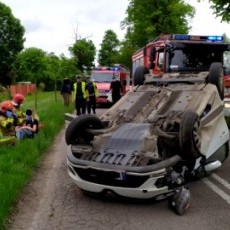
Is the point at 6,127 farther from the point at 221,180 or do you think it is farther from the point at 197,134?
the point at 197,134

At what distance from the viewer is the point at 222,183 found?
7.96 metres

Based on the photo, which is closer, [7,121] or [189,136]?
[189,136]

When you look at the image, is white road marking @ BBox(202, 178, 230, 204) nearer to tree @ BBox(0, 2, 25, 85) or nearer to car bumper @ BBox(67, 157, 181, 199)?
car bumper @ BBox(67, 157, 181, 199)

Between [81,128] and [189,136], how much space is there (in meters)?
1.79

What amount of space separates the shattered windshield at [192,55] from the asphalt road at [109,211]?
6478mm

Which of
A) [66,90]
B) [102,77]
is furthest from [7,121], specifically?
[102,77]

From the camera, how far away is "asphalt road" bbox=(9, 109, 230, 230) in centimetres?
605

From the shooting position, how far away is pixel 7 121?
11.2 metres

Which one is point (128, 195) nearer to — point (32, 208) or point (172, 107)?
point (32, 208)

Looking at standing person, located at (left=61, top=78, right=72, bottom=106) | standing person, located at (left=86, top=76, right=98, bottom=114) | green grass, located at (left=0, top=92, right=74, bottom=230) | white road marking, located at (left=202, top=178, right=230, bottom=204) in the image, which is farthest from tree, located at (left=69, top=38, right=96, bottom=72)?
white road marking, located at (left=202, top=178, right=230, bottom=204)

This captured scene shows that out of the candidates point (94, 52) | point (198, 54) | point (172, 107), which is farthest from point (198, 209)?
point (94, 52)

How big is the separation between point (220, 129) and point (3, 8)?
68.0m

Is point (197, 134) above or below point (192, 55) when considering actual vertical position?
below

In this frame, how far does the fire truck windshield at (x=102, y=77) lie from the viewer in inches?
1090
